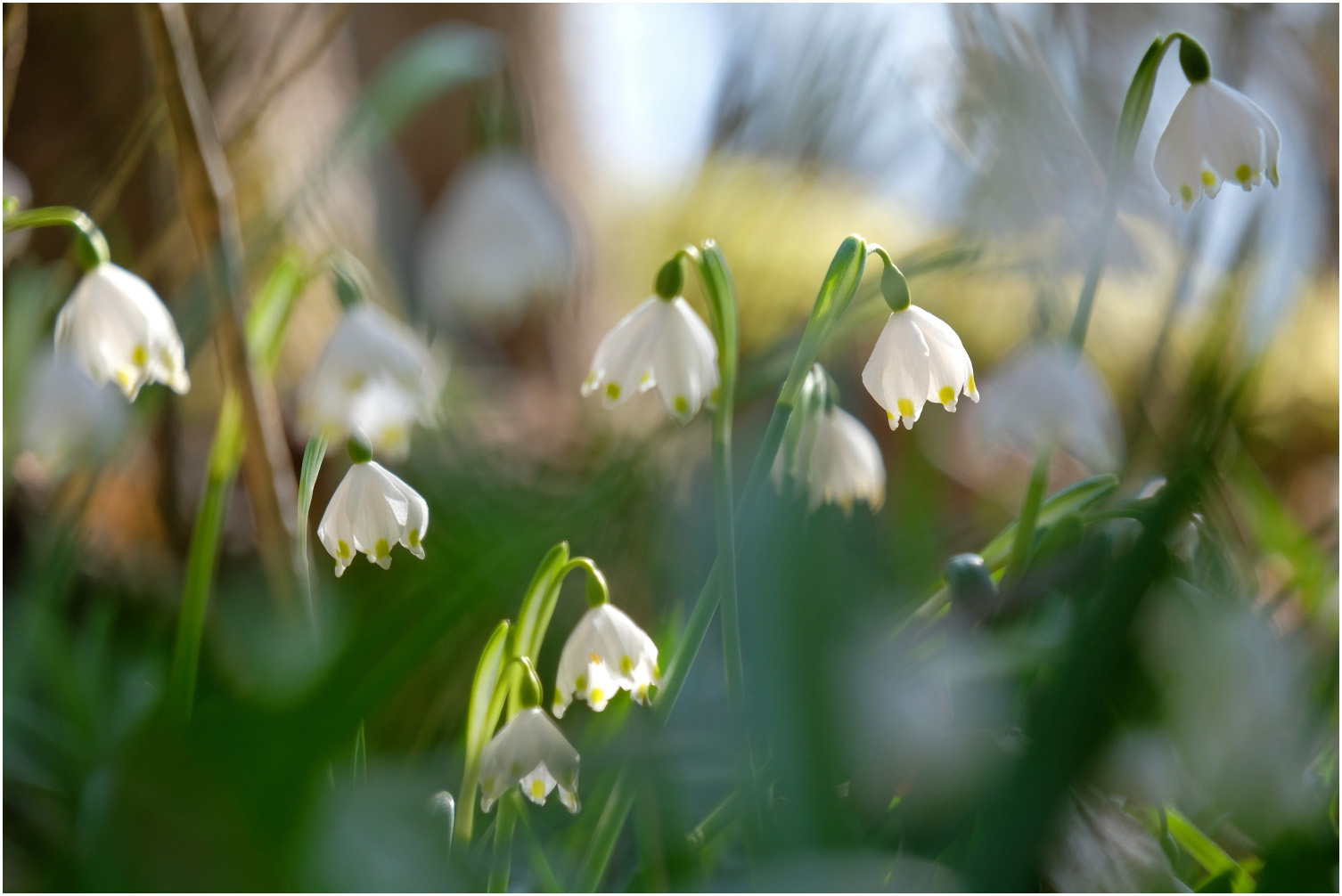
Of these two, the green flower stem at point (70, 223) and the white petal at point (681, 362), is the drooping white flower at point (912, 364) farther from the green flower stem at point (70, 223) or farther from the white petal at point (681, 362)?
the green flower stem at point (70, 223)

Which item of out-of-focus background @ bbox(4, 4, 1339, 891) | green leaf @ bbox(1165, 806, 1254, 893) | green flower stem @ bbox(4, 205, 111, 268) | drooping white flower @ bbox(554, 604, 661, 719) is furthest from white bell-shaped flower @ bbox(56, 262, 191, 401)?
green leaf @ bbox(1165, 806, 1254, 893)

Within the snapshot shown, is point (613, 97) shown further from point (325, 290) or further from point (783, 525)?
point (325, 290)

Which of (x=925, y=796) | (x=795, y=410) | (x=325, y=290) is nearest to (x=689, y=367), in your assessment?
(x=795, y=410)

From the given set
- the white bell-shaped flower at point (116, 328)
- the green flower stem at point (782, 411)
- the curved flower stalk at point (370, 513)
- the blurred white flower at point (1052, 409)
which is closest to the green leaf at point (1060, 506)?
the blurred white flower at point (1052, 409)

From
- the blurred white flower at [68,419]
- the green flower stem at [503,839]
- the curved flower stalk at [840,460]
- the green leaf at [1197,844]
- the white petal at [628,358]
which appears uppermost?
the white petal at [628,358]

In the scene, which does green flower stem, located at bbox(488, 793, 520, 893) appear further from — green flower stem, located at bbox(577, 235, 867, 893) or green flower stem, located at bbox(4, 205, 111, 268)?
green flower stem, located at bbox(4, 205, 111, 268)

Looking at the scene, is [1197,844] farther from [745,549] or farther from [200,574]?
[200,574]
